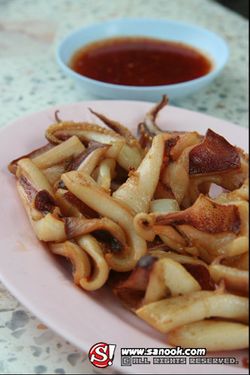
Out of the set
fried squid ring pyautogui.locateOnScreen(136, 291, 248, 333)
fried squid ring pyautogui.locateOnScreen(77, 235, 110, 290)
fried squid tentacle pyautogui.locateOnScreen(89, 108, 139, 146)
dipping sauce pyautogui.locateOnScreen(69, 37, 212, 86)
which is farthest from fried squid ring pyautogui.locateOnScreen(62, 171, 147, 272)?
dipping sauce pyautogui.locateOnScreen(69, 37, 212, 86)

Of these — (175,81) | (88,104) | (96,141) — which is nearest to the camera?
(96,141)

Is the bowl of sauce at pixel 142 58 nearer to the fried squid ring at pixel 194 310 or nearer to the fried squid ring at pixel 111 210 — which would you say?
the fried squid ring at pixel 111 210

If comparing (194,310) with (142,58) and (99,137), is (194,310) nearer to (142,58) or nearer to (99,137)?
(99,137)

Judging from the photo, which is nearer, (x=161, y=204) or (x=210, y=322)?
(x=210, y=322)

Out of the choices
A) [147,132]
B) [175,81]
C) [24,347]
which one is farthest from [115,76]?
[24,347]

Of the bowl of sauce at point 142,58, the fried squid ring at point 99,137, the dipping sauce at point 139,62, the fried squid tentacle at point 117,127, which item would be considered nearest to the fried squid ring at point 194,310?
the fried squid ring at point 99,137

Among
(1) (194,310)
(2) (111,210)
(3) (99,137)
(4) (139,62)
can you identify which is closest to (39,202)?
(2) (111,210)

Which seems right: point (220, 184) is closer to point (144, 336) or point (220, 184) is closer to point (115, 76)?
point (144, 336)
